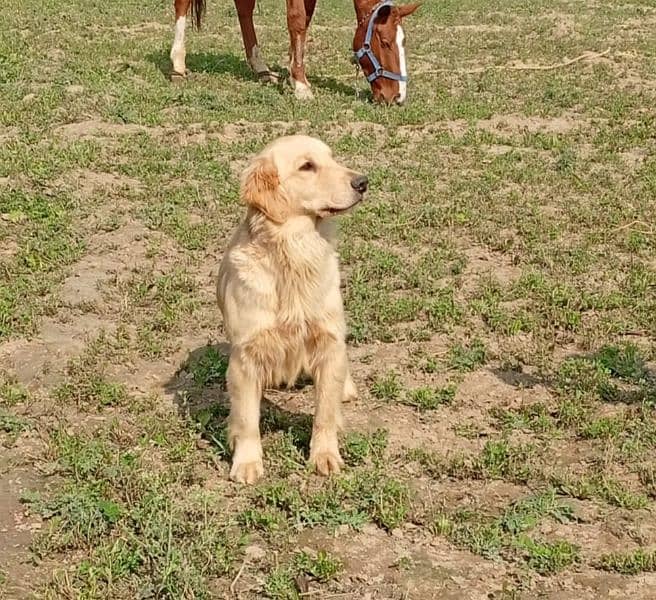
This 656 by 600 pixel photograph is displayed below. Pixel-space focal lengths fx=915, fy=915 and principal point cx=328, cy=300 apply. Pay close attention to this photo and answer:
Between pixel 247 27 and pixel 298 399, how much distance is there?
8.82 m

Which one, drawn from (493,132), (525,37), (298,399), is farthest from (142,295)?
(525,37)

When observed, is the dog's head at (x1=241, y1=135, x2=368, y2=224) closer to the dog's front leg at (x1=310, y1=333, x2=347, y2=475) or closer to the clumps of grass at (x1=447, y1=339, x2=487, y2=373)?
the dog's front leg at (x1=310, y1=333, x2=347, y2=475)

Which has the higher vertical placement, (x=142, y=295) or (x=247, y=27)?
(x=247, y=27)

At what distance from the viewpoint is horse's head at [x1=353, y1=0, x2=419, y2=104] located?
1102 centimetres

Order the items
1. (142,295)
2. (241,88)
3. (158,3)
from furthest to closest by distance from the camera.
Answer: (158,3) → (241,88) → (142,295)

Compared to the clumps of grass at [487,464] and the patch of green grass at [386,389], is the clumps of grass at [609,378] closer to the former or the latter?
the clumps of grass at [487,464]

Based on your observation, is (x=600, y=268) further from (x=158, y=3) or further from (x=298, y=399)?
(x=158, y=3)

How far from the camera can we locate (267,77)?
1226 centimetres

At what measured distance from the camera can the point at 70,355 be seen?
204 inches

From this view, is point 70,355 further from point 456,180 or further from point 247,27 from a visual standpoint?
point 247,27

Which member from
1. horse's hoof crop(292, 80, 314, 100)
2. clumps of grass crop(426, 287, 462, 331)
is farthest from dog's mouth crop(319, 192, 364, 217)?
Result: horse's hoof crop(292, 80, 314, 100)

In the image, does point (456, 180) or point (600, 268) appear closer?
point (600, 268)

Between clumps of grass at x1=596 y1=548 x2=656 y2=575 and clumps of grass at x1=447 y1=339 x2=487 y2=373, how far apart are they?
177cm

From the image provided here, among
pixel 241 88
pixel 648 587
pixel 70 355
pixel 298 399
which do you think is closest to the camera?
pixel 648 587
